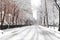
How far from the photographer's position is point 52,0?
38281 millimetres

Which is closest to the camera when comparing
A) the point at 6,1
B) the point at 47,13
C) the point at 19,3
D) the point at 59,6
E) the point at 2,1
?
the point at 59,6

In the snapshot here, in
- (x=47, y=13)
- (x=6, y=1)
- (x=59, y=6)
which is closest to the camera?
(x=59, y=6)

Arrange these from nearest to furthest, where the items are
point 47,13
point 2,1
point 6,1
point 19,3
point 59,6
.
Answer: point 59,6 → point 6,1 → point 2,1 → point 19,3 → point 47,13

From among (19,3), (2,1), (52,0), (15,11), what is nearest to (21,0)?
(19,3)

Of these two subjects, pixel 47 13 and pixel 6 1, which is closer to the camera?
pixel 6 1

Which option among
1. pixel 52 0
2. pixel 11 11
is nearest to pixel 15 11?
pixel 11 11

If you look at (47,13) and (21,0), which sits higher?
(21,0)

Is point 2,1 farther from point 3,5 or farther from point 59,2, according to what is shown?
point 59,2

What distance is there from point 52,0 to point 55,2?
2.66 meters

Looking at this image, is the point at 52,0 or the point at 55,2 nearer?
the point at 55,2

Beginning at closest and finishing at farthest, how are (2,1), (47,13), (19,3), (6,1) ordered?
(6,1)
(2,1)
(19,3)
(47,13)

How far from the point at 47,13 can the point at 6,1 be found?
110 ft

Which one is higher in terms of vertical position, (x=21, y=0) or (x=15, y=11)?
(x=21, y=0)

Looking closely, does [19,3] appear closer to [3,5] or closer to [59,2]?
[3,5]
